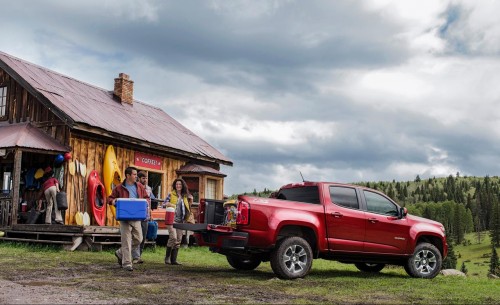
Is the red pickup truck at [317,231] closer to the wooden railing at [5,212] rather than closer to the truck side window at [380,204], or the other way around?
the truck side window at [380,204]

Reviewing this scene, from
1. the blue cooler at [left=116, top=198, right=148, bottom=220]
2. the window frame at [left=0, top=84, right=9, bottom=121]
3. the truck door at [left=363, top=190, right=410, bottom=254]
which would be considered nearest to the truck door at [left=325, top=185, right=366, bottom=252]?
the truck door at [left=363, top=190, right=410, bottom=254]

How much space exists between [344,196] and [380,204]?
88 cm

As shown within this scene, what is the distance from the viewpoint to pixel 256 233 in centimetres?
1002

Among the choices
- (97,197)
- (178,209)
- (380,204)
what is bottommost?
(178,209)

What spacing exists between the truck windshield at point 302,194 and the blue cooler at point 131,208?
2.80 meters

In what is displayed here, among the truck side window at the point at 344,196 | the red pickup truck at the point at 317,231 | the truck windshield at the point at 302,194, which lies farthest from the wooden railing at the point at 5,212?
the truck side window at the point at 344,196

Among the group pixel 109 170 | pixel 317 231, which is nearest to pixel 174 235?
pixel 317 231

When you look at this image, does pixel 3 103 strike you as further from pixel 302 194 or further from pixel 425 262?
pixel 425 262

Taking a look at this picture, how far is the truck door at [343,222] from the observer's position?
1080 cm

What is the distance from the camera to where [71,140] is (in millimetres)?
18172

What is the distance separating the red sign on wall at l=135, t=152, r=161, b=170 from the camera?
2105cm

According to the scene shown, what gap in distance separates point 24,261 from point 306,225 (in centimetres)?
631

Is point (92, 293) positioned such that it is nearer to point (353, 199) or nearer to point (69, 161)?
point (353, 199)

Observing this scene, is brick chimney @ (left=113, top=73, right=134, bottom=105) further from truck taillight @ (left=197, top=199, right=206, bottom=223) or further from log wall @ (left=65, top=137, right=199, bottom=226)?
truck taillight @ (left=197, top=199, right=206, bottom=223)
